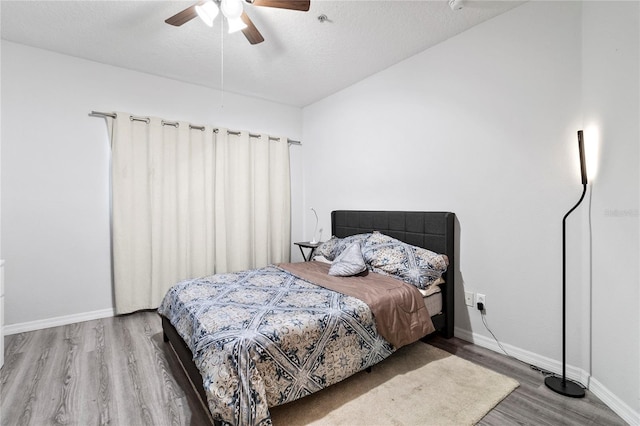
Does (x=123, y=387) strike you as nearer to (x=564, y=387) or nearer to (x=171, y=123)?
(x=171, y=123)

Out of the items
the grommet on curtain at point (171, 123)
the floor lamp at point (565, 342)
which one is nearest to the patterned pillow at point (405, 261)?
the floor lamp at point (565, 342)

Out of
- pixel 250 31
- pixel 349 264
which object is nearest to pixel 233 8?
pixel 250 31

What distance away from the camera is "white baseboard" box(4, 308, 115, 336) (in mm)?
2865

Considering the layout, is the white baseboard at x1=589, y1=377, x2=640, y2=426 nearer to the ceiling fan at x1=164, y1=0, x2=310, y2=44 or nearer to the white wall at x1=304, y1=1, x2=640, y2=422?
the white wall at x1=304, y1=1, x2=640, y2=422

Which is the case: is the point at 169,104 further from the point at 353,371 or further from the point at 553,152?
the point at 553,152

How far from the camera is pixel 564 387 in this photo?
194cm

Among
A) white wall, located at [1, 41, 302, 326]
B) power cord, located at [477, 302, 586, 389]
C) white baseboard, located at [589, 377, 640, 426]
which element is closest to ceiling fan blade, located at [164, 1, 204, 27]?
white wall, located at [1, 41, 302, 326]

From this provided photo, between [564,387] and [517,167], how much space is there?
1550 millimetres

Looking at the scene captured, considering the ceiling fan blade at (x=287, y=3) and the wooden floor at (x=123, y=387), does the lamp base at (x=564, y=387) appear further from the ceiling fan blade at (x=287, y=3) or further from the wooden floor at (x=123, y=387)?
the ceiling fan blade at (x=287, y=3)

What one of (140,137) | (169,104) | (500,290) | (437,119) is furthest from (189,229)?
(500,290)

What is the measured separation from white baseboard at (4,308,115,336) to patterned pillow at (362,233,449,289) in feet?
9.62

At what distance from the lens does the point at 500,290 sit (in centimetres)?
248

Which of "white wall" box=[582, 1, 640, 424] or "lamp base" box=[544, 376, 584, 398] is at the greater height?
"white wall" box=[582, 1, 640, 424]

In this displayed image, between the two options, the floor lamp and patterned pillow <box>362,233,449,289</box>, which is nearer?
the floor lamp
